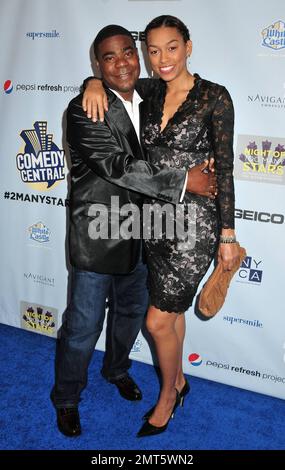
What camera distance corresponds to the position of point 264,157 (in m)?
2.66

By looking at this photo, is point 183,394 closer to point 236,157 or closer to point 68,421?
point 68,421

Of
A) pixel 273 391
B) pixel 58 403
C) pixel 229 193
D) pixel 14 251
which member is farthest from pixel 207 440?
pixel 14 251

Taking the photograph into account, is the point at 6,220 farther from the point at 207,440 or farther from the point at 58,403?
the point at 207,440

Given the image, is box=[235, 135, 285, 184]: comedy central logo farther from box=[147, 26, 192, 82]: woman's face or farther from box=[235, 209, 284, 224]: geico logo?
box=[147, 26, 192, 82]: woman's face

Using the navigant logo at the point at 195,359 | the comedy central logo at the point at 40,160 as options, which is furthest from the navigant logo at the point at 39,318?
the navigant logo at the point at 195,359

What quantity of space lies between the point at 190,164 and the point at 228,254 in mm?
478

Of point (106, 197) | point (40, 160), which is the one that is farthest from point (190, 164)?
point (40, 160)

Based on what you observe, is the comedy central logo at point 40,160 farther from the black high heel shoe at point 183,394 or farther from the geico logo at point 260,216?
the black high heel shoe at point 183,394

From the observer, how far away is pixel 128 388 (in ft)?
9.63

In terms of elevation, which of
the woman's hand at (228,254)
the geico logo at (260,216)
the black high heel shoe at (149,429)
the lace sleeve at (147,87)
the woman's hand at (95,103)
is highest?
the lace sleeve at (147,87)

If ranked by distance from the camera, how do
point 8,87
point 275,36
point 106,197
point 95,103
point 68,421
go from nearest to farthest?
point 95,103
point 106,197
point 275,36
point 68,421
point 8,87

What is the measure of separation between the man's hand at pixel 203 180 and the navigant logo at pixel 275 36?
82 cm

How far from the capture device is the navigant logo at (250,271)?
2.87 m
